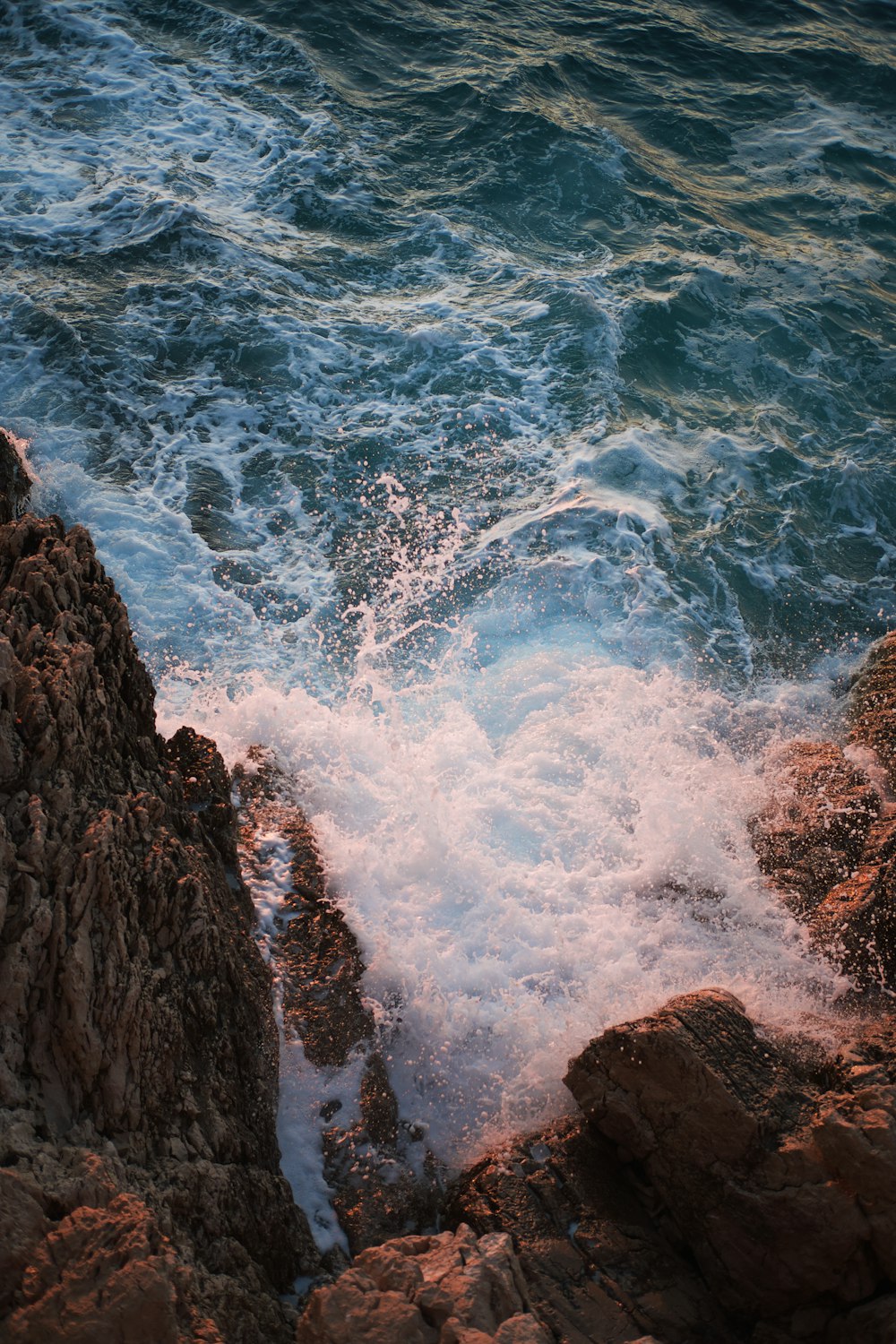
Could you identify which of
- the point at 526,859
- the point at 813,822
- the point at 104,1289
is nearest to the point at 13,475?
the point at 526,859

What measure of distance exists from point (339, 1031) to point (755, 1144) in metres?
2.71

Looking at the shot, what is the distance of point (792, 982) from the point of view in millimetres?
7234

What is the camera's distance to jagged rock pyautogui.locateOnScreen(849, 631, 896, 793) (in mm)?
9117

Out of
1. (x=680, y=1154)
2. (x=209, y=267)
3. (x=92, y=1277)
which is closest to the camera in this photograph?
(x=92, y=1277)

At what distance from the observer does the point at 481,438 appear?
12672mm

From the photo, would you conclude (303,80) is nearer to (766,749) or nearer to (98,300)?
(98,300)

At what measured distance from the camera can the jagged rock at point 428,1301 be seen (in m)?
4.14

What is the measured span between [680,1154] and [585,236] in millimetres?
14263

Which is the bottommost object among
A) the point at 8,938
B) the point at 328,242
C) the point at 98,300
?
the point at 8,938

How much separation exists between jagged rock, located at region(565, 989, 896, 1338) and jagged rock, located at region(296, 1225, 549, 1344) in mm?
1396

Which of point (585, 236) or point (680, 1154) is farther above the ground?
point (585, 236)

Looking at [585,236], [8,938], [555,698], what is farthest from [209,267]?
[8,938]

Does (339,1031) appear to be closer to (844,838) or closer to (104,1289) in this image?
(104,1289)

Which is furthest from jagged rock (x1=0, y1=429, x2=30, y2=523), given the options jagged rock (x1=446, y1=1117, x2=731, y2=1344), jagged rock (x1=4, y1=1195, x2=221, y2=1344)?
jagged rock (x1=446, y1=1117, x2=731, y2=1344)
